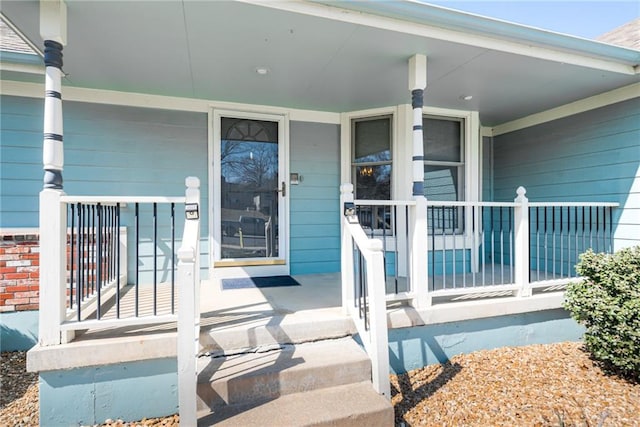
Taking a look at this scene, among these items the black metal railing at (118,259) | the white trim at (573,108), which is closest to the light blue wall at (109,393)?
the black metal railing at (118,259)

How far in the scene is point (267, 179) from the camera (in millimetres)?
4602

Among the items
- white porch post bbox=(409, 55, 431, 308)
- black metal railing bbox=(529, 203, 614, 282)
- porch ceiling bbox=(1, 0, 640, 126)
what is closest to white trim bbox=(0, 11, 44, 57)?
porch ceiling bbox=(1, 0, 640, 126)

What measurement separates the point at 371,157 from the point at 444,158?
1.00 metres

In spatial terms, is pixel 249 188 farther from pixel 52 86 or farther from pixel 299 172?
pixel 52 86

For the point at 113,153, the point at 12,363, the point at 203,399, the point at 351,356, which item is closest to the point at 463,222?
the point at 351,356

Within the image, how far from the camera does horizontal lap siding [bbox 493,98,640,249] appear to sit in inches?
159

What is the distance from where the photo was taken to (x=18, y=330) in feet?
11.7

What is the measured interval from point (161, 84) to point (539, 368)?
4.57 meters

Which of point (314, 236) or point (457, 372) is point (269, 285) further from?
point (457, 372)

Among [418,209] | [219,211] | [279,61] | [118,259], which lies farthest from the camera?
[219,211]

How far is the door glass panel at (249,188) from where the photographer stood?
176 inches

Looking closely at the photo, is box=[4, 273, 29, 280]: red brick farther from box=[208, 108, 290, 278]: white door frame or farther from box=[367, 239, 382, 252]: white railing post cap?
box=[367, 239, 382, 252]: white railing post cap

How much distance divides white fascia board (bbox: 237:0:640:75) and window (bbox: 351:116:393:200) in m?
1.74

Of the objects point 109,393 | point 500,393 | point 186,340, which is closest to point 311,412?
point 186,340
